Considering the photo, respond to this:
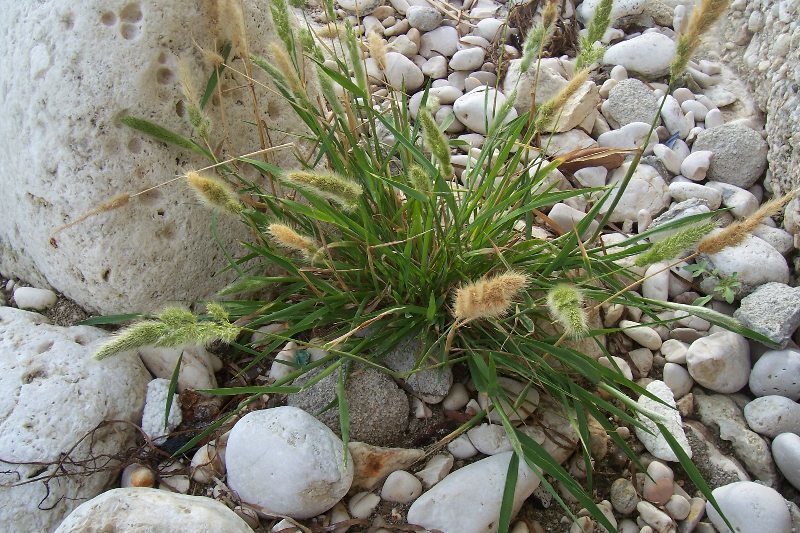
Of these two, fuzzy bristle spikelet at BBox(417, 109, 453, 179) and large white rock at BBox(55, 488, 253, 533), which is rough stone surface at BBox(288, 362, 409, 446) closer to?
large white rock at BBox(55, 488, 253, 533)

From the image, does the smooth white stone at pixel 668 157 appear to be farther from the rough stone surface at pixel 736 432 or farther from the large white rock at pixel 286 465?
the large white rock at pixel 286 465

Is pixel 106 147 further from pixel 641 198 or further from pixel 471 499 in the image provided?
pixel 641 198

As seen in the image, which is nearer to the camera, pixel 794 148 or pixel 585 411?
pixel 585 411

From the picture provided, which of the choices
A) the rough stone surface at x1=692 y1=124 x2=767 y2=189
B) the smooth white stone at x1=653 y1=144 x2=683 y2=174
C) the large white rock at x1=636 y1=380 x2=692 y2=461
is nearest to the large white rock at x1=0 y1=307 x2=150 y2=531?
the large white rock at x1=636 y1=380 x2=692 y2=461

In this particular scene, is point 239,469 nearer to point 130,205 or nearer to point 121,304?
point 121,304

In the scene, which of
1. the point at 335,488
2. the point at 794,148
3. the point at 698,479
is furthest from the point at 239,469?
the point at 794,148

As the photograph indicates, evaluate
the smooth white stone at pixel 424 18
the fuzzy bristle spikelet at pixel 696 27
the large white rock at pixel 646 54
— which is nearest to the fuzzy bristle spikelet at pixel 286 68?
the fuzzy bristle spikelet at pixel 696 27

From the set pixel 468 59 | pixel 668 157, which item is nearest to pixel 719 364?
pixel 668 157
